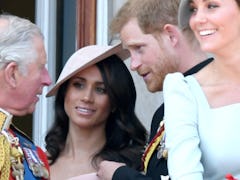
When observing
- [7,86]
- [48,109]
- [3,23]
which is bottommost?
[48,109]

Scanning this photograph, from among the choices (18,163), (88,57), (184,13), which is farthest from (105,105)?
(184,13)

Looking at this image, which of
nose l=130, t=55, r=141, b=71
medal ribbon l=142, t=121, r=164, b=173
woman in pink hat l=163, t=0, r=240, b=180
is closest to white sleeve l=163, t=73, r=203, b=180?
woman in pink hat l=163, t=0, r=240, b=180

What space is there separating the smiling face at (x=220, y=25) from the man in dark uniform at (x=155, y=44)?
48 centimetres

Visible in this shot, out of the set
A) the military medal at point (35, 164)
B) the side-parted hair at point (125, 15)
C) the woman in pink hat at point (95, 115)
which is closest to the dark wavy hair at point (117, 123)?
the woman in pink hat at point (95, 115)

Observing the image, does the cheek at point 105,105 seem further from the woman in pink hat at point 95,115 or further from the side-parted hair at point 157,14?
the side-parted hair at point 157,14

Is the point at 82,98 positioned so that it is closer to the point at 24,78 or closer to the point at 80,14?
the point at 24,78

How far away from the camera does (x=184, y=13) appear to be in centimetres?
217

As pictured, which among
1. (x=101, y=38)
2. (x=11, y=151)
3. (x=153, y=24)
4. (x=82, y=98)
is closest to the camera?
(x=11, y=151)

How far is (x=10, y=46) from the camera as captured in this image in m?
2.36

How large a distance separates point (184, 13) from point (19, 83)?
21.7 inches

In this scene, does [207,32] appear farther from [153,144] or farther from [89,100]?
[89,100]

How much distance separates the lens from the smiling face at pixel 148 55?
2.70 meters

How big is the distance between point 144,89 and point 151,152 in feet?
4.68

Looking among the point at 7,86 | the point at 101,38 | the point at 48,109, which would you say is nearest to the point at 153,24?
the point at 7,86
